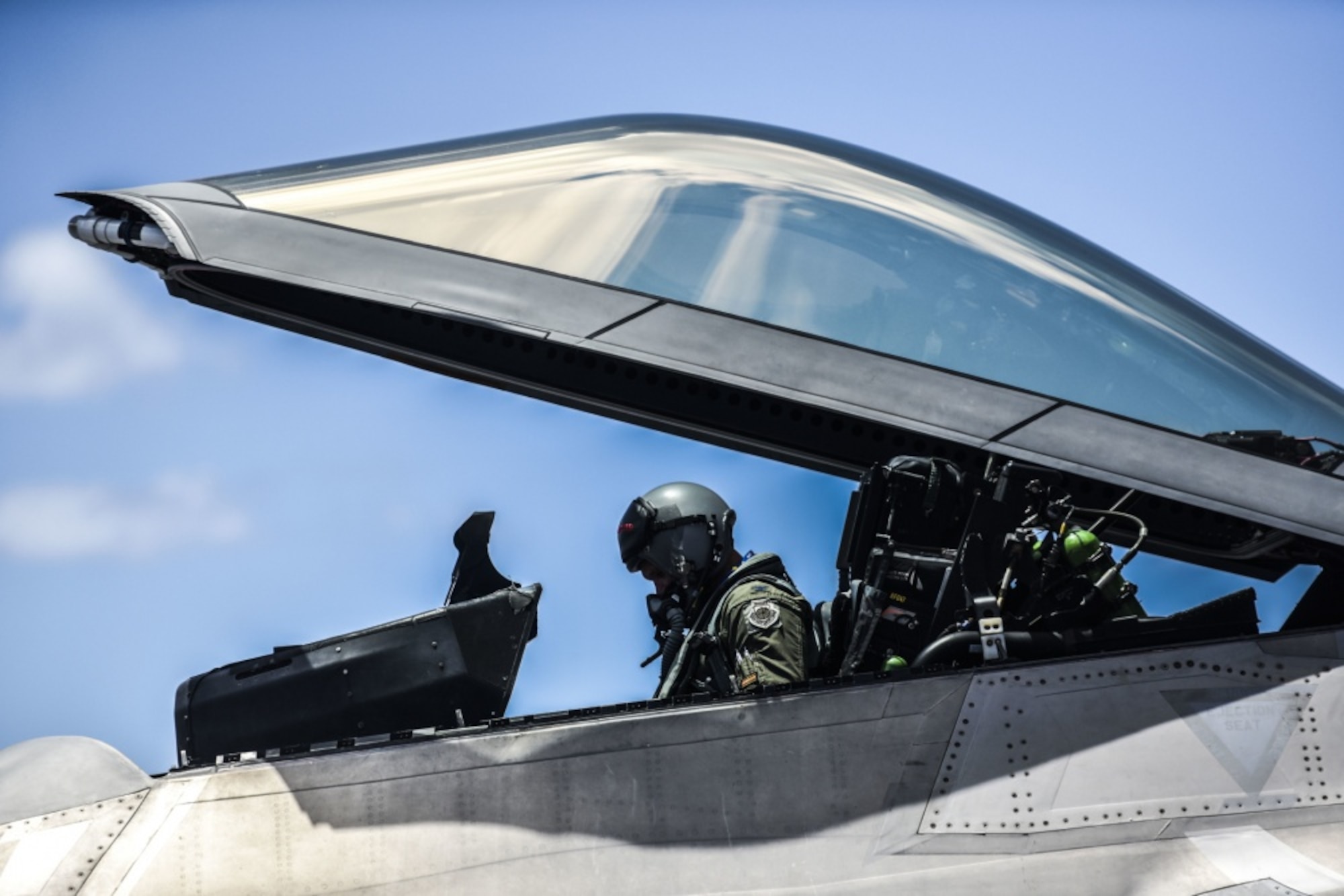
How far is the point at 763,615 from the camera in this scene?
194 inches

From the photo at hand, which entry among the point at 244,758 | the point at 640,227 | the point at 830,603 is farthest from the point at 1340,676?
the point at 244,758

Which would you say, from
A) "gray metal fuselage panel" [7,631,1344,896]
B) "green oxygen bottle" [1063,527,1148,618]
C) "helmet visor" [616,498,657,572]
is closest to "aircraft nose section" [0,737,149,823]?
"gray metal fuselage panel" [7,631,1344,896]

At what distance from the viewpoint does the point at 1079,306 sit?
15.9 feet

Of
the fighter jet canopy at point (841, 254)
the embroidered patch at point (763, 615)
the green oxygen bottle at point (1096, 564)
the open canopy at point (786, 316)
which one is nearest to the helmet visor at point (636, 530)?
the embroidered patch at point (763, 615)

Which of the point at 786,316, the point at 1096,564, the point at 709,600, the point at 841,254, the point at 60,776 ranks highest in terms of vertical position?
the point at 841,254

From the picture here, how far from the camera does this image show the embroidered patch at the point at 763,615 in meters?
4.90

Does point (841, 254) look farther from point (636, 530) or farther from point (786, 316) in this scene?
point (636, 530)

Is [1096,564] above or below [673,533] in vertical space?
below

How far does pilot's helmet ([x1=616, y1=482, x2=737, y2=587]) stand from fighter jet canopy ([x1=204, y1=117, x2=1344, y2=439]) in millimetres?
1304

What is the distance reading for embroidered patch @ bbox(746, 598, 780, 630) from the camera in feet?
16.1

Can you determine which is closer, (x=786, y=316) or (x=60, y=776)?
(x=60, y=776)

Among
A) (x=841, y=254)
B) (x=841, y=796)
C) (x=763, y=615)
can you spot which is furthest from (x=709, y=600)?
(x=841, y=796)

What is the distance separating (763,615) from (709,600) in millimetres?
796

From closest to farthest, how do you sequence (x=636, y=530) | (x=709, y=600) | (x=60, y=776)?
(x=60, y=776)
(x=709, y=600)
(x=636, y=530)
